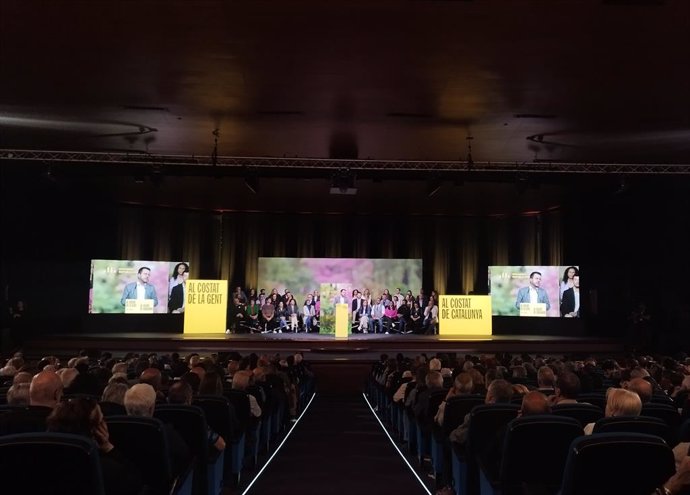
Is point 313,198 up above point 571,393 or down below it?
above

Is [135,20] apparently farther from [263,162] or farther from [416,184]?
[416,184]

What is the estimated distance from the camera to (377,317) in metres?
18.7

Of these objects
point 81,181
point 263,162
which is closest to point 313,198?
point 263,162

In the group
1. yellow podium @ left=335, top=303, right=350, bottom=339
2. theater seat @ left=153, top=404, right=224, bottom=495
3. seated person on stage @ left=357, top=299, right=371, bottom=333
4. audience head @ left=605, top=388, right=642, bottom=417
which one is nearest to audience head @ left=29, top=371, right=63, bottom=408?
theater seat @ left=153, top=404, right=224, bottom=495

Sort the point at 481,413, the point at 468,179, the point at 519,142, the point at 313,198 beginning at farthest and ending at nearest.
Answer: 1. the point at 313,198
2. the point at 468,179
3. the point at 519,142
4. the point at 481,413

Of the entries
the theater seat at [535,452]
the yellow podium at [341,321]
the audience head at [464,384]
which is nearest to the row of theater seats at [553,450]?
the theater seat at [535,452]

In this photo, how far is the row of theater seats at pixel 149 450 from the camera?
222 cm

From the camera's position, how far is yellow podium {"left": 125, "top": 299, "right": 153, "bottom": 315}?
17.2m

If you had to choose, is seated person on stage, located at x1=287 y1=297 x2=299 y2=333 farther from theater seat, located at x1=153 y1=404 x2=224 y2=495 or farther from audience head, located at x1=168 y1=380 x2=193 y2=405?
theater seat, located at x1=153 y1=404 x2=224 y2=495

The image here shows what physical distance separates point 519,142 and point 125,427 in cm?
914

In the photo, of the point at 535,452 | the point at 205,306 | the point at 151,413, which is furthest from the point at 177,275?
the point at 535,452

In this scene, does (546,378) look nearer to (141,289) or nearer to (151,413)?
(151,413)

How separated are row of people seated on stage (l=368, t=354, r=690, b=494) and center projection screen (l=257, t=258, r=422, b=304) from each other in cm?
1072

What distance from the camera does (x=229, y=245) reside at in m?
19.8
